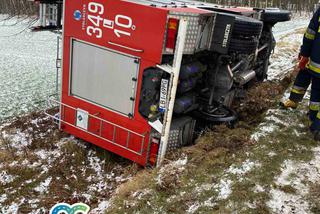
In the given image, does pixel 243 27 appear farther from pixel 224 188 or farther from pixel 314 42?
pixel 224 188

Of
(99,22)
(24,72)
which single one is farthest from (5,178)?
(24,72)

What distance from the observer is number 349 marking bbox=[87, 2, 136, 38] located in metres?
4.75

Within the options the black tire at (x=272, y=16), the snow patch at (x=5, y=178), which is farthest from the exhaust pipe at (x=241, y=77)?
the snow patch at (x=5, y=178)

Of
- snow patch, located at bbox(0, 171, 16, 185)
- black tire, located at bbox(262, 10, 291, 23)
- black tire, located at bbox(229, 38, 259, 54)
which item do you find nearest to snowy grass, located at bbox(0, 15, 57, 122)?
snow patch, located at bbox(0, 171, 16, 185)

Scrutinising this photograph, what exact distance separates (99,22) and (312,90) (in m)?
3.24

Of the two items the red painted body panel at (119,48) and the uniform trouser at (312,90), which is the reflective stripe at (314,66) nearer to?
the uniform trouser at (312,90)

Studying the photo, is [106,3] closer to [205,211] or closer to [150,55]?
[150,55]

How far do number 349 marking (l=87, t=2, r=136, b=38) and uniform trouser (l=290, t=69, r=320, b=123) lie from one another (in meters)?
2.69

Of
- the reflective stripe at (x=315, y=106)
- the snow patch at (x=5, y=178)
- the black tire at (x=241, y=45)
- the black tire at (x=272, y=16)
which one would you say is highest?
the black tire at (x=272, y=16)

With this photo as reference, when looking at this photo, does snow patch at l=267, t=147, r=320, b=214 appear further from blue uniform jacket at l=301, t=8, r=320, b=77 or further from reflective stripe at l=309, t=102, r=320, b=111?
blue uniform jacket at l=301, t=8, r=320, b=77

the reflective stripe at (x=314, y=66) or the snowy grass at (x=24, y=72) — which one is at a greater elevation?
the reflective stripe at (x=314, y=66)

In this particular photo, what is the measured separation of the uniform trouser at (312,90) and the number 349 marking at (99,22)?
2686 millimetres

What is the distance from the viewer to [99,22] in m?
4.99

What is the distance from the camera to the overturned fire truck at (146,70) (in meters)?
4.60
